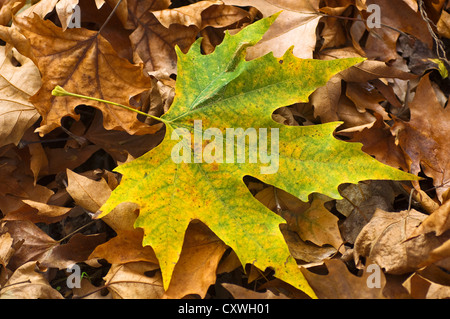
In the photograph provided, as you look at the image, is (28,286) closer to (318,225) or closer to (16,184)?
(16,184)

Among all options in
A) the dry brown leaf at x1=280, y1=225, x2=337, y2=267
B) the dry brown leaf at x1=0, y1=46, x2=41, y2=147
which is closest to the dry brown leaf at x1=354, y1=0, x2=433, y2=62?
the dry brown leaf at x1=280, y1=225, x2=337, y2=267

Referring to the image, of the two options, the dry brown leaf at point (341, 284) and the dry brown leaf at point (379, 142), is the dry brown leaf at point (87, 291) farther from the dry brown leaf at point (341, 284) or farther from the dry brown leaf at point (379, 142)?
the dry brown leaf at point (379, 142)

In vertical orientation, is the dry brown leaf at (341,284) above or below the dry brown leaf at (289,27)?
below

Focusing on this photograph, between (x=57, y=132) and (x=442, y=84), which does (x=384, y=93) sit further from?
(x=57, y=132)

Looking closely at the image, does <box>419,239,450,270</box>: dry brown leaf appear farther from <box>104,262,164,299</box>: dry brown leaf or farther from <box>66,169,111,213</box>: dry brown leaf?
<box>66,169,111,213</box>: dry brown leaf

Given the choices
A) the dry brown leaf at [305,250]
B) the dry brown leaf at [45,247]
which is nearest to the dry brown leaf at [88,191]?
the dry brown leaf at [45,247]
